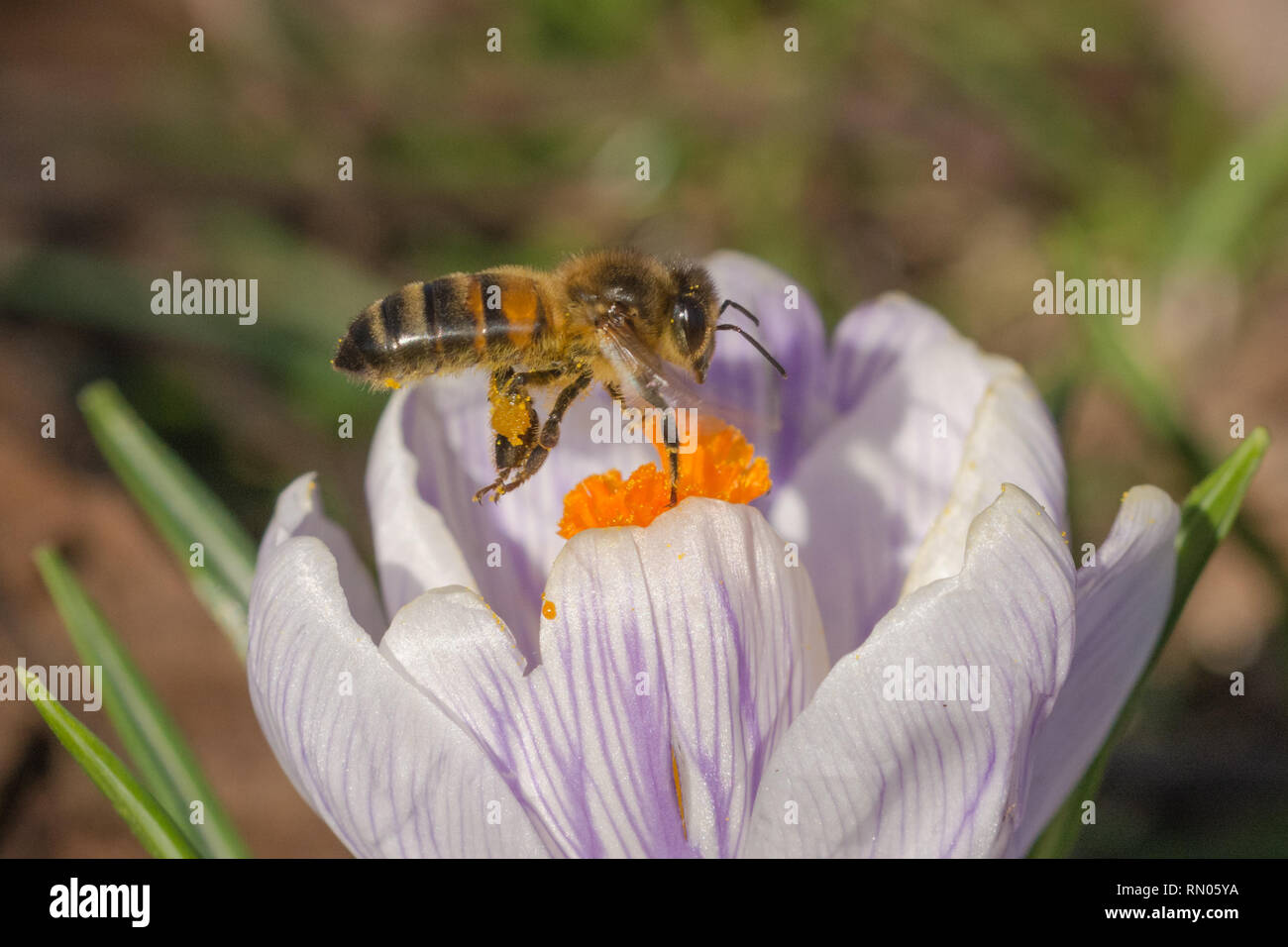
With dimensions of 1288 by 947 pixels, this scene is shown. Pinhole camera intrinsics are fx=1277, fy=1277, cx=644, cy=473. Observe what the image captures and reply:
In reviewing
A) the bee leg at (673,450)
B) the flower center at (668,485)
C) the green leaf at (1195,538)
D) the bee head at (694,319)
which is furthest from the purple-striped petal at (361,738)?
the green leaf at (1195,538)

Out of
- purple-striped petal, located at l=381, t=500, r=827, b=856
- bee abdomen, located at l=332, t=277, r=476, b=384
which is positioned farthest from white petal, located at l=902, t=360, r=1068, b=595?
bee abdomen, located at l=332, t=277, r=476, b=384

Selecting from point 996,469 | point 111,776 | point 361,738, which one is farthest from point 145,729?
point 996,469

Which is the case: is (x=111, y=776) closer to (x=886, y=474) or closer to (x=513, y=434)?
(x=513, y=434)

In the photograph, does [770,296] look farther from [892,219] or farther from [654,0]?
[654,0]

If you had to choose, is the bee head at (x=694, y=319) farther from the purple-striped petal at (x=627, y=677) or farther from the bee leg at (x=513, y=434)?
the purple-striped petal at (x=627, y=677)

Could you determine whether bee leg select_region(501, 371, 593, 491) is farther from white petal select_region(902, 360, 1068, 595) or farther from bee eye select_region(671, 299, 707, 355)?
white petal select_region(902, 360, 1068, 595)
